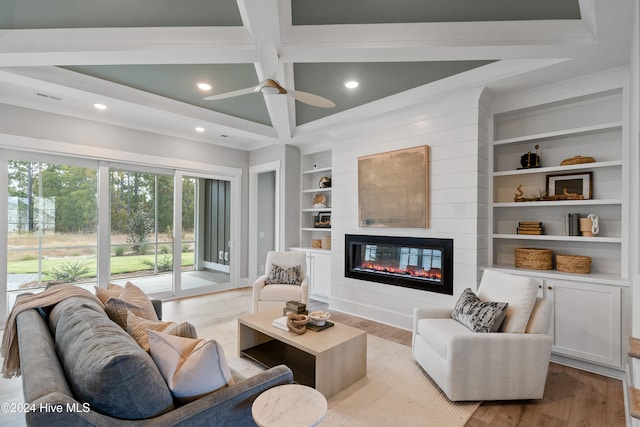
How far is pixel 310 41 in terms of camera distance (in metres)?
2.55

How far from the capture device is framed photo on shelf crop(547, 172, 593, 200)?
315 cm

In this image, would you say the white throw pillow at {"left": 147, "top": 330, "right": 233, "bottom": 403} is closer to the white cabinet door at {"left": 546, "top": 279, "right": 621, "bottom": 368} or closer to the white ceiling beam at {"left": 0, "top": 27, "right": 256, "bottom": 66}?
the white ceiling beam at {"left": 0, "top": 27, "right": 256, "bottom": 66}

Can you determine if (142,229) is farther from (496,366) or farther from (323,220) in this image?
(496,366)

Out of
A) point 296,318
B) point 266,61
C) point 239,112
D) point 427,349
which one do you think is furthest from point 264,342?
point 239,112

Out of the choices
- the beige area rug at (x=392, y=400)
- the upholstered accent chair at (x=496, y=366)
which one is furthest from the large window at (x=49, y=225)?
the upholstered accent chair at (x=496, y=366)

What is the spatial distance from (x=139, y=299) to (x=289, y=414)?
5.09 ft

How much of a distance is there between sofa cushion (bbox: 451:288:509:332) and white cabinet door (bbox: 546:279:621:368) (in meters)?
0.90

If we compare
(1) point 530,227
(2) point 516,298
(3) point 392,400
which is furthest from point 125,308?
(1) point 530,227

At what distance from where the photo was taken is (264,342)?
3.13 m

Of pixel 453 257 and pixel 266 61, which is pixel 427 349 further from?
pixel 266 61

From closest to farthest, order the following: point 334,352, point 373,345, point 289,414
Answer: point 289,414
point 334,352
point 373,345

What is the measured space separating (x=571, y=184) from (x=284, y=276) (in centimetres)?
342

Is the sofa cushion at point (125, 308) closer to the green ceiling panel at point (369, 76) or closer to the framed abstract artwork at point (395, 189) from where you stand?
the green ceiling panel at point (369, 76)

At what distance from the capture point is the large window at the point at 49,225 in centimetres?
385
